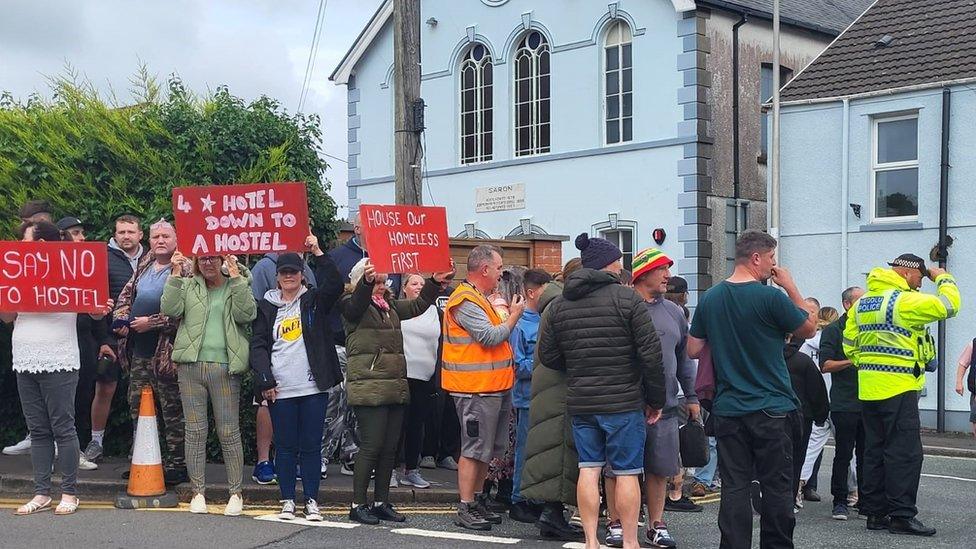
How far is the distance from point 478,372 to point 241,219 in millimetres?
2062

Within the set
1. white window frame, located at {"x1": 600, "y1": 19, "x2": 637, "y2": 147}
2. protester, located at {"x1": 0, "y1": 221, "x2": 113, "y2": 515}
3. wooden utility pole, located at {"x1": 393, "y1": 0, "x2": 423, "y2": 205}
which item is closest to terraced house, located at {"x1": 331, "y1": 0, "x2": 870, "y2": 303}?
white window frame, located at {"x1": 600, "y1": 19, "x2": 637, "y2": 147}

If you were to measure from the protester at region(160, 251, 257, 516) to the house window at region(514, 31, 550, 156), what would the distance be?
651 inches

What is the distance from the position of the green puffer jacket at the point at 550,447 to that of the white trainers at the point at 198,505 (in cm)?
246

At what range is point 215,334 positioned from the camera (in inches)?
360

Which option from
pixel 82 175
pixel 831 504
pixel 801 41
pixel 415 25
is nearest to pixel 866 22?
pixel 801 41

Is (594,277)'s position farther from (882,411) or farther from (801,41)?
(801,41)

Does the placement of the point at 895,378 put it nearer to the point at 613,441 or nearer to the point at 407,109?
the point at 613,441

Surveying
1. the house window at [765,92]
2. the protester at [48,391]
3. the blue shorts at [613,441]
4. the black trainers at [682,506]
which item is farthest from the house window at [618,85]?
the blue shorts at [613,441]

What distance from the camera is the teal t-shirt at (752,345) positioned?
7508 mm

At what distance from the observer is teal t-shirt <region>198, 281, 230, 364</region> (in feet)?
29.9

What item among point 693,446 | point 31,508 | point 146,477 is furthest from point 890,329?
point 31,508

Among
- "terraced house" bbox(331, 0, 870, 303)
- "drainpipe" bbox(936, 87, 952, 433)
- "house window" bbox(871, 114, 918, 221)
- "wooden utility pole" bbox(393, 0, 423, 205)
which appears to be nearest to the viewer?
"wooden utility pole" bbox(393, 0, 423, 205)

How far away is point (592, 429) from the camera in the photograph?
7.98 m

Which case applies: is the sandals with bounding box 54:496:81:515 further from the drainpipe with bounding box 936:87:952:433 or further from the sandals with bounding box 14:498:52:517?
the drainpipe with bounding box 936:87:952:433
